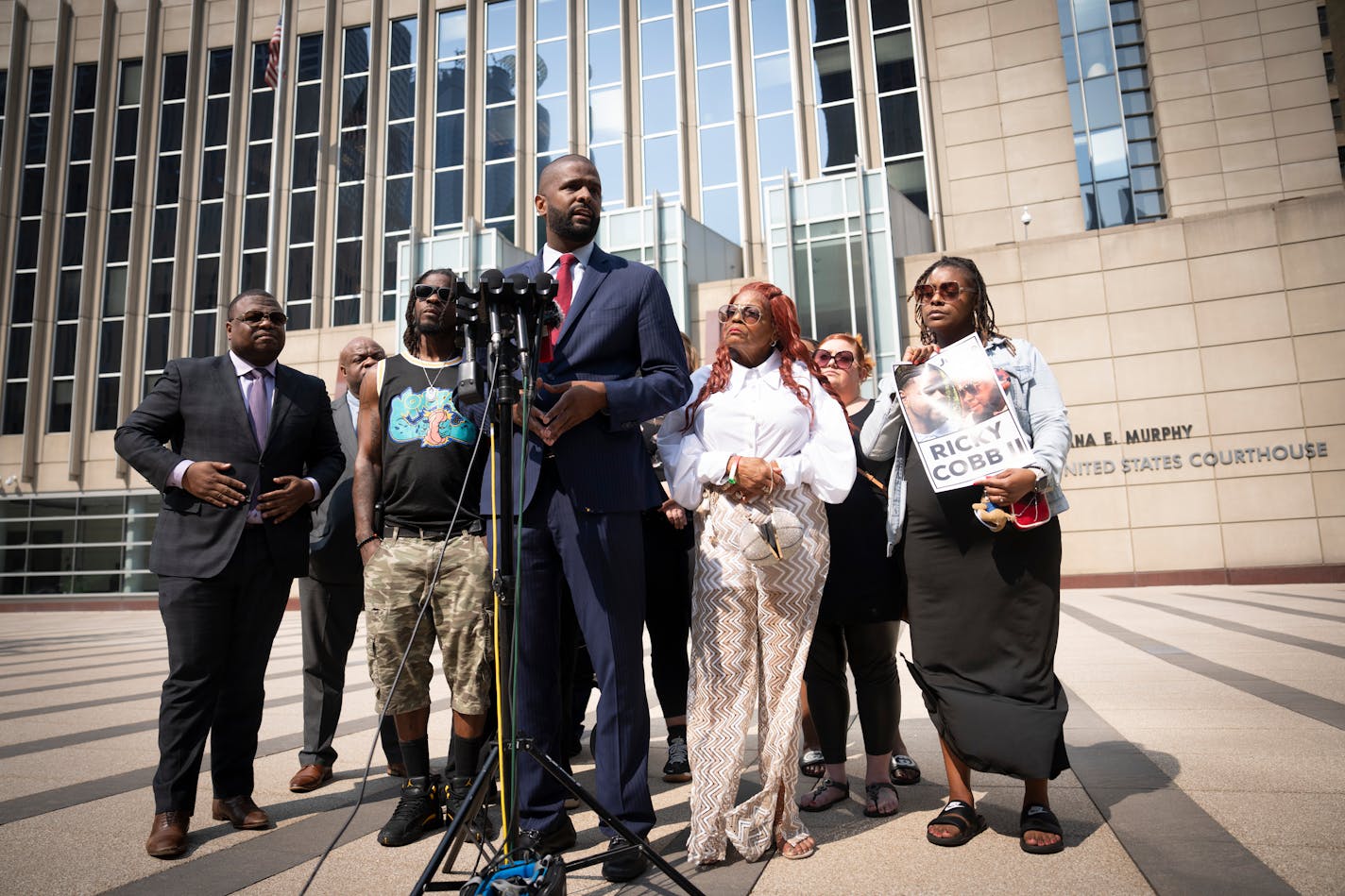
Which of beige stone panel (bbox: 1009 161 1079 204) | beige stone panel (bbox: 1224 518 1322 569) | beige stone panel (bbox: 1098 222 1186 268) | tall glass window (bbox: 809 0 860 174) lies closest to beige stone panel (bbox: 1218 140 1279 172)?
beige stone panel (bbox: 1009 161 1079 204)

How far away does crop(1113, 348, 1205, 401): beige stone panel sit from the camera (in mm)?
18328

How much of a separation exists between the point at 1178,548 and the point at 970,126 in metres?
11.5

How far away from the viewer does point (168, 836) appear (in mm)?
2980

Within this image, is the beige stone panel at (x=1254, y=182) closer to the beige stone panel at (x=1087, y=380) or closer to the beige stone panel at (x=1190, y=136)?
the beige stone panel at (x=1190, y=136)

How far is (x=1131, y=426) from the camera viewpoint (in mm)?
18547

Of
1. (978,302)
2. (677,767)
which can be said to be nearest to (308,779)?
(677,767)

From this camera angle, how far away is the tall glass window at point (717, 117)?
24.7 metres

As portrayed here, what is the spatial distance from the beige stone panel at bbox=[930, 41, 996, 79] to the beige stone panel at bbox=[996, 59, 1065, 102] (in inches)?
21.5

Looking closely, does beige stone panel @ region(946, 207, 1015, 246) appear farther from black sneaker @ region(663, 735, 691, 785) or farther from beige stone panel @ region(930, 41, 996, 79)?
black sneaker @ region(663, 735, 691, 785)

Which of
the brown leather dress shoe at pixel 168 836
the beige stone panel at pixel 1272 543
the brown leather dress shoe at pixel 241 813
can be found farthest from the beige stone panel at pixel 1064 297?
the brown leather dress shoe at pixel 168 836

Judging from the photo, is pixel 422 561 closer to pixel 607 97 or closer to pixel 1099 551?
pixel 1099 551

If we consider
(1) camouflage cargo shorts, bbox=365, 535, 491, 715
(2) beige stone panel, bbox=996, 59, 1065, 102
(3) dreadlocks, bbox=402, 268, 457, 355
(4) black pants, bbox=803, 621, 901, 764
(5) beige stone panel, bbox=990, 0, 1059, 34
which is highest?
(5) beige stone panel, bbox=990, 0, 1059, 34

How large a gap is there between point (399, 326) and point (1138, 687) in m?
21.2

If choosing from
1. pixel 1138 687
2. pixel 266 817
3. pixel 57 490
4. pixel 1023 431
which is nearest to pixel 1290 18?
pixel 1138 687
